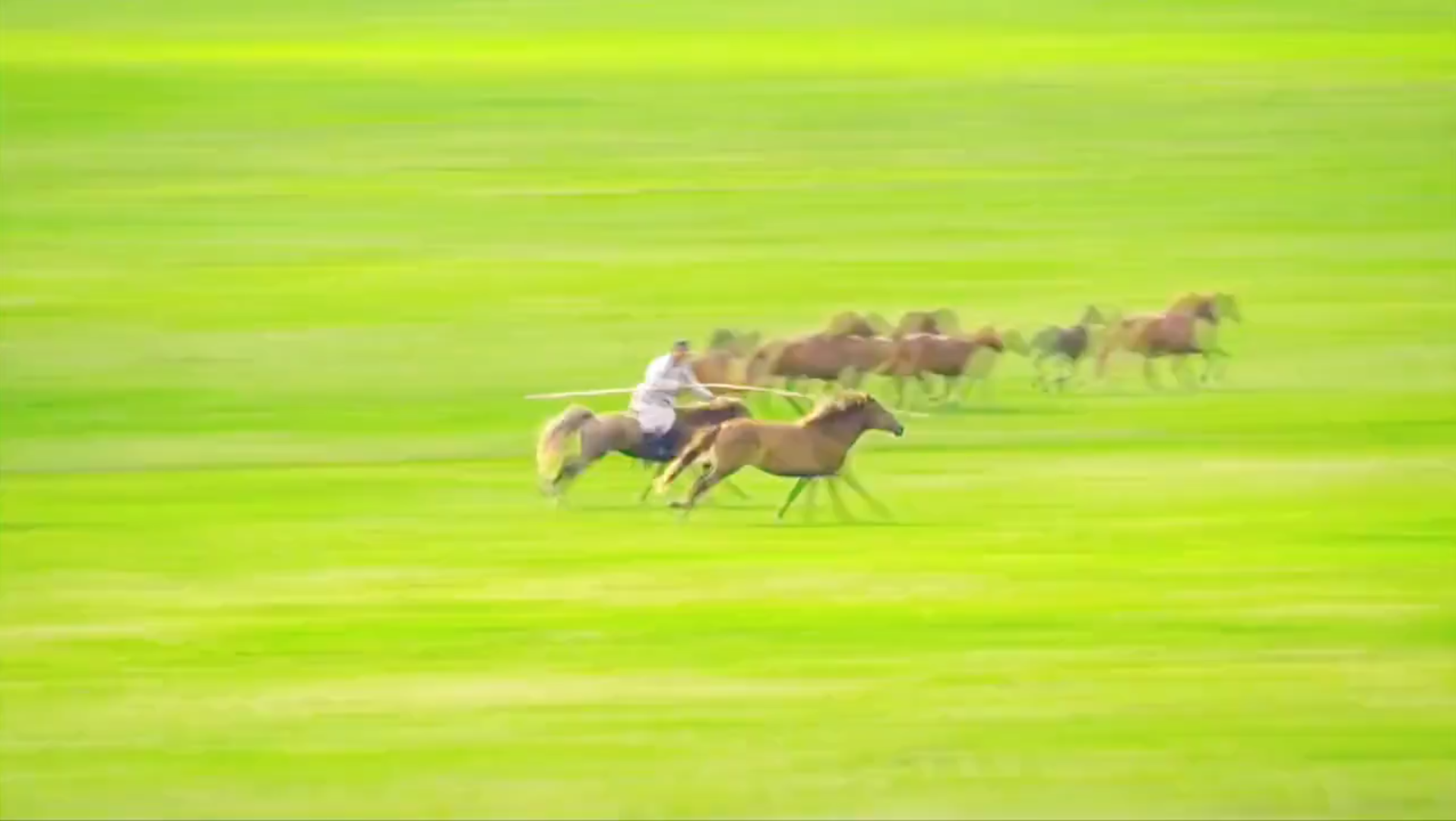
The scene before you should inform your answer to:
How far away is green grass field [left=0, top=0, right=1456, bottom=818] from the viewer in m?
9.78

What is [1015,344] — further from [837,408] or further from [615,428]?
[837,408]

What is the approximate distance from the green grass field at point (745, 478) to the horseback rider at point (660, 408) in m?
0.35

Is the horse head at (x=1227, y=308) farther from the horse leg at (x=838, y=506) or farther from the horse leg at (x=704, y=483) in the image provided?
the horse leg at (x=704, y=483)

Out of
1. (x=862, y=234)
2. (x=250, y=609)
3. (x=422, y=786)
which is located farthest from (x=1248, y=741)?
(x=862, y=234)

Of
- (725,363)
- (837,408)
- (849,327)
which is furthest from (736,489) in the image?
(849,327)

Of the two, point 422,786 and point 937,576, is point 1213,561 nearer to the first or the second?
point 937,576

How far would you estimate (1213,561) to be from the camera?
42.1 feet

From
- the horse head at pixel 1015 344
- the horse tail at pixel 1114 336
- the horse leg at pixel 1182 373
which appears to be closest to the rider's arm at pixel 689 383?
the horse head at pixel 1015 344

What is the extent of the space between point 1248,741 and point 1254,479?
5.65m

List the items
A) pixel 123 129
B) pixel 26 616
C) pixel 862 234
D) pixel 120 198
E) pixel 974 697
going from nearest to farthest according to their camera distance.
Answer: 1. pixel 974 697
2. pixel 26 616
3. pixel 862 234
4. pixel 120 198
5. pixel 123 129

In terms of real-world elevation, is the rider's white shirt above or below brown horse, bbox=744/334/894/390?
above

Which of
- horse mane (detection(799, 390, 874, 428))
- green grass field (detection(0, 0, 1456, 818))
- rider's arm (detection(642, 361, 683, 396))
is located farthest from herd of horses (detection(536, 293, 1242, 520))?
green grass field (detection(0, 0, 1456, 818))

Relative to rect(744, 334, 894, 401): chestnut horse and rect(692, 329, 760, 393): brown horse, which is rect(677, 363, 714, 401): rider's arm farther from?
rect(744, 334, 894, 401): chestnut horse

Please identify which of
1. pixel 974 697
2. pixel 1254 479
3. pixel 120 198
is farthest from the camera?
pixel 120 198
